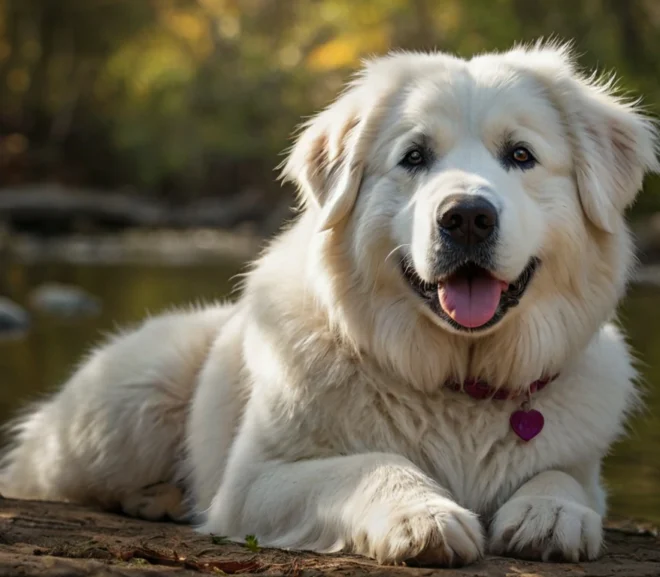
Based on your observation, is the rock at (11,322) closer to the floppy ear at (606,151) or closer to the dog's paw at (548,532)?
the floppy ear at (606,151)

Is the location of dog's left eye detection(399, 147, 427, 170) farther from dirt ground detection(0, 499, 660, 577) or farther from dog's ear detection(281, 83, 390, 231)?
dirt ground detection(0, 499, 660, 577)

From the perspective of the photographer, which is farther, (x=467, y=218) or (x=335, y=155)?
(x=335, y=155)

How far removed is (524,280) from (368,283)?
0.56m

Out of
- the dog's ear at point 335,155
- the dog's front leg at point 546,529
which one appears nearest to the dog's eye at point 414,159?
A: the dog's ear at point 335,155

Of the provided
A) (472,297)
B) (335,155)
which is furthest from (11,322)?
→ (472,297)

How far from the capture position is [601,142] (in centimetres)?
407

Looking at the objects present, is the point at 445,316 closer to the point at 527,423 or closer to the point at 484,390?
the point at 484,390

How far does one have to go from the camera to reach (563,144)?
3986mm

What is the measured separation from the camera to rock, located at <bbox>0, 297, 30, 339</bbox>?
36.8 ft

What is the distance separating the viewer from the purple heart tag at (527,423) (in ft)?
12.7

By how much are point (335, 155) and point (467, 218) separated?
870 millimetres

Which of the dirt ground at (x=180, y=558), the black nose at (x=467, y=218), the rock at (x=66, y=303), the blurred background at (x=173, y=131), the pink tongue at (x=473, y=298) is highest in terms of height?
the blurred background at (x=173, y=131)

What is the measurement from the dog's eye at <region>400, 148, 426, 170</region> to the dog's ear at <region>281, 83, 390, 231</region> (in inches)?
9.0

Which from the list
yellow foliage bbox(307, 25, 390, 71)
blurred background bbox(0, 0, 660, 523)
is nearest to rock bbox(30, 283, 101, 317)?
blurred background bbox(0, 0, 660, 523)
